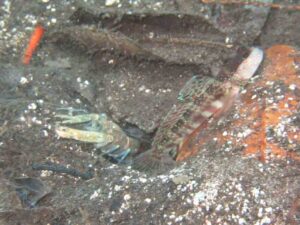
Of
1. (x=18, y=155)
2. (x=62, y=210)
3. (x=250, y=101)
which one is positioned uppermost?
(x=250, y=101)

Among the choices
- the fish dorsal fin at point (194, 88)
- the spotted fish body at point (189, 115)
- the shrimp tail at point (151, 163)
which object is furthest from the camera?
the fish dorsal fin at point (194, 88)

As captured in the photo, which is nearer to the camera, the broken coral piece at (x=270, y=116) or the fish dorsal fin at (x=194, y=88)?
the broken coral piece at (x=270, y=116)

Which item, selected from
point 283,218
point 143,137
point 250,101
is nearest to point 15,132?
point 143,137

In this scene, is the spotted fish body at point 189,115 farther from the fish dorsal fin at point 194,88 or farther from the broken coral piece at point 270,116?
the broken coral piece at point 270,116

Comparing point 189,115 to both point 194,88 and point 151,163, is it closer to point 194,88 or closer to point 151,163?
point 194,88

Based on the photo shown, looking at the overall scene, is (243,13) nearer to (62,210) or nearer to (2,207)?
(62,210)

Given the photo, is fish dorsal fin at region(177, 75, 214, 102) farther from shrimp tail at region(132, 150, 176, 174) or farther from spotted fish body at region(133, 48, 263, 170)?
shrimp tail at region(132, 150, 176, 174)

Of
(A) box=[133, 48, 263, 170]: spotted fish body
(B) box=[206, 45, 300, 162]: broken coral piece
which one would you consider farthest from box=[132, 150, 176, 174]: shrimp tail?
(B) box=[206, 45, 300, 162]: broken coral piece

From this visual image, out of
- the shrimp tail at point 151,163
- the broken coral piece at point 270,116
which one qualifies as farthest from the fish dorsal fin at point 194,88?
the shrimp tail at point 151,163

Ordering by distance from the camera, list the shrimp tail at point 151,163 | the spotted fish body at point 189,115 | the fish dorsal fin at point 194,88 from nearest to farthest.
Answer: the shrimp tail at point 151,163
the spotted fish body at point 189,115
the fish dorsal fin at point 194,88
